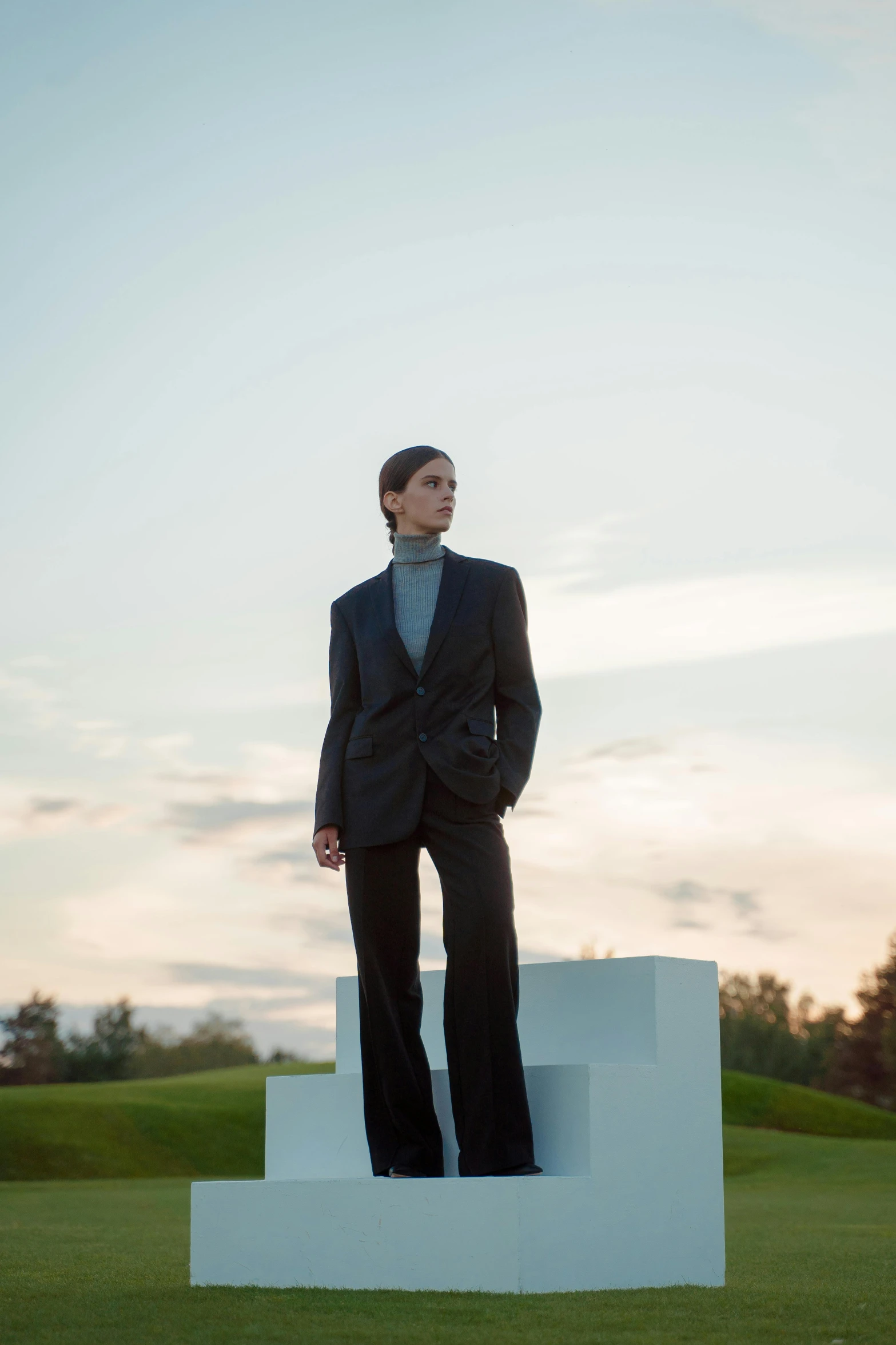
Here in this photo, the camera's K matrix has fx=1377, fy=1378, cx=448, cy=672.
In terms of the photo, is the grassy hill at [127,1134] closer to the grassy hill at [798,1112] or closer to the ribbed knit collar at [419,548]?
the grassy hill at [798,1112]

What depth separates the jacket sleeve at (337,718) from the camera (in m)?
4.32

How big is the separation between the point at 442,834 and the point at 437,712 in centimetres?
37

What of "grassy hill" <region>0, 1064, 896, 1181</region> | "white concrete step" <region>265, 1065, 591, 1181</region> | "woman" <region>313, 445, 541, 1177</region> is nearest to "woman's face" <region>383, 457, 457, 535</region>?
"woman" <region>313, 445, 541, 1177</region>

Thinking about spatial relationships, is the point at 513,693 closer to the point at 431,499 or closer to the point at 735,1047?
the point at 431,499

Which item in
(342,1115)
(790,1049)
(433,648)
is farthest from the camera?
(790,1049)

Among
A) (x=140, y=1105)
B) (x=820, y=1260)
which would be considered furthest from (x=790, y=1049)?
(x=820, y=1260)

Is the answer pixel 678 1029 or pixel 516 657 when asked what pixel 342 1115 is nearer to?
pixel 678 1029

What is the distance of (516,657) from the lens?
430cm

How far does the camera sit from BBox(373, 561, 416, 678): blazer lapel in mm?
4277

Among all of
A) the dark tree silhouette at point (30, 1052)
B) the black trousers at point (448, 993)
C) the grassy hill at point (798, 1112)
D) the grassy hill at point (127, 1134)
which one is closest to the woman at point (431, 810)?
the black trousers at point (448, 993)

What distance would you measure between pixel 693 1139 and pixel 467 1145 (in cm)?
78

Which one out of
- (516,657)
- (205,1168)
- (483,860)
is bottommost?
(205,1168)

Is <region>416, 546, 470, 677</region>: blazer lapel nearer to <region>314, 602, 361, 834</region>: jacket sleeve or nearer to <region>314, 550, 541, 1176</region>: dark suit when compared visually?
<region>314, 550, 541, 1176</region>: dark suit

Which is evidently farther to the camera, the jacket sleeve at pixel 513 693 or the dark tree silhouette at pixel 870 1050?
the dark tree silhouette at pixel 870 1050
